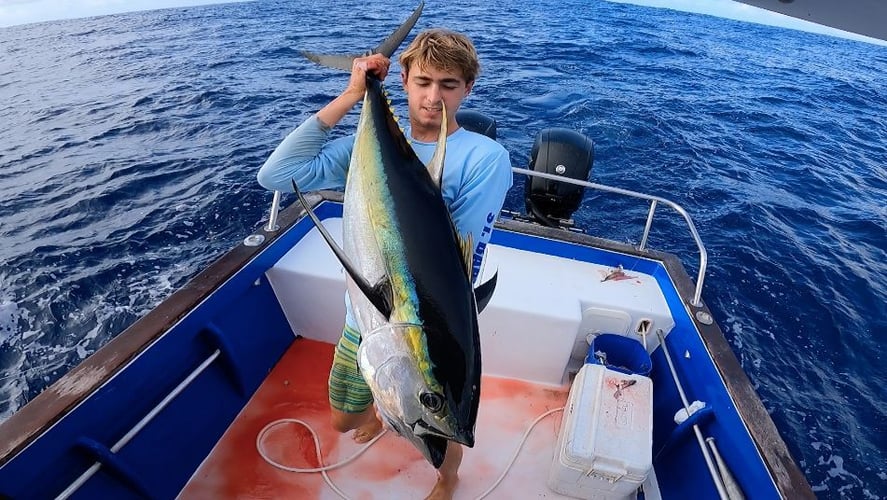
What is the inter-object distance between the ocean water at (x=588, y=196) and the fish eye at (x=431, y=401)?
4049 millimetres

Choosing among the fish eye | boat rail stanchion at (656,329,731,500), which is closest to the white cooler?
boat rail stanchion at (656,329,731,500)

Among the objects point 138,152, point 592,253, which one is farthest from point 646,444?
point 138,152

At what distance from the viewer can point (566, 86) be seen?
1227 cm

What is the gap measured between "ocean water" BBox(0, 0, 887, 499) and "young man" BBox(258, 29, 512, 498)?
380 cm

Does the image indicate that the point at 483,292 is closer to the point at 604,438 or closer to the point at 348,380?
the point at 348,380

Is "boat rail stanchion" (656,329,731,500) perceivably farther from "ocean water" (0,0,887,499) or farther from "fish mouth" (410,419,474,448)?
"ocean water" (0,0,887,499)

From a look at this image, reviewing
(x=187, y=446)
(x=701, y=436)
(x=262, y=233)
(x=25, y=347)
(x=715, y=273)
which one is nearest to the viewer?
(x=701, y=436)

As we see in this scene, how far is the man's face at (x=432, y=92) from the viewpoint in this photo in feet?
4.95

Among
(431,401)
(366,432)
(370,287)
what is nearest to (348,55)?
(370,287)

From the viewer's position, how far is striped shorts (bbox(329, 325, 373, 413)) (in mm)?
1958

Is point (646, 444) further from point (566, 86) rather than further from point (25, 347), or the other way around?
point (566, 86)

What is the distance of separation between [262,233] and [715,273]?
5.32 metres

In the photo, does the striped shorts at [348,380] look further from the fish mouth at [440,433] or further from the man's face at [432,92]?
the man's face at [432,92]

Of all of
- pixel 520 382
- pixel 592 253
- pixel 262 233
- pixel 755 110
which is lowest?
pixel 755 110
